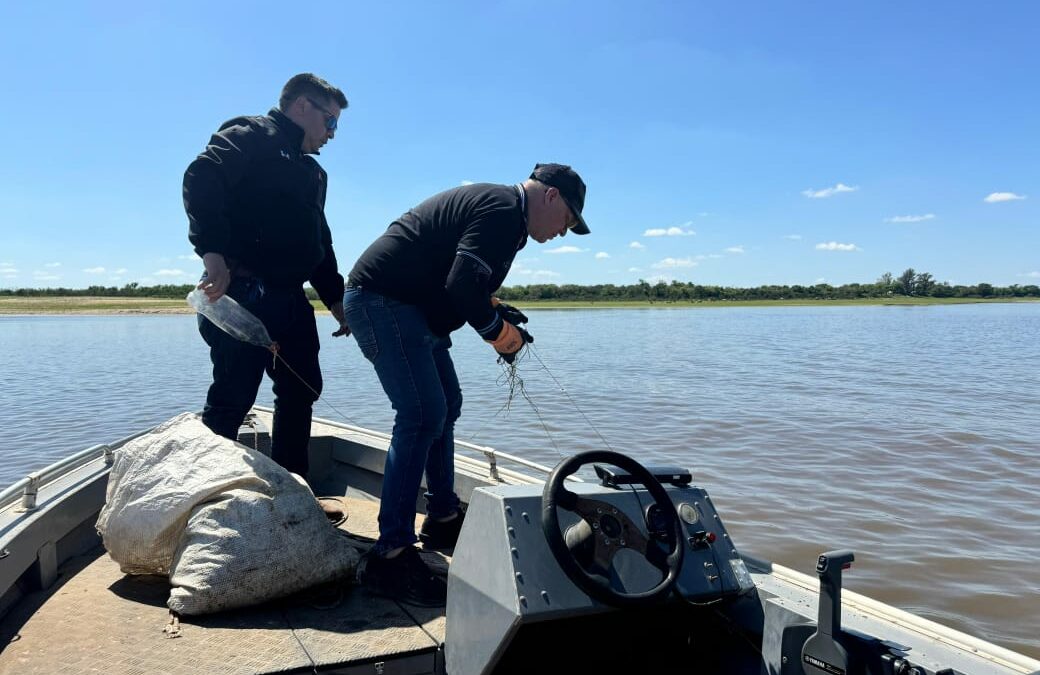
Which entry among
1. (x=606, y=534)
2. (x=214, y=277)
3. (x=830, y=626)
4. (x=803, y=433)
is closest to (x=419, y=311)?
(x=214, y=277)

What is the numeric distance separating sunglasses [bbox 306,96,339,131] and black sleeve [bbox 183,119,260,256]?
39 centimetres

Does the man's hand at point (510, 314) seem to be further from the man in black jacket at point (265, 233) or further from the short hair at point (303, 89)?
the short hair at point (303, 89)

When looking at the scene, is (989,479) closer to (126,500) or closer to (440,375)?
(440,375)

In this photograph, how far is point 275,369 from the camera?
3.31 meters

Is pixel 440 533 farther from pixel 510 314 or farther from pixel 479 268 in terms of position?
pixel 479 268

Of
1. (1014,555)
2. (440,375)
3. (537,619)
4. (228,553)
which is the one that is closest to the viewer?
(537,619)

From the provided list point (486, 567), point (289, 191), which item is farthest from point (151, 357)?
point (486, 567)

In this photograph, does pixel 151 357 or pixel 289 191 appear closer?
pixel 289 191

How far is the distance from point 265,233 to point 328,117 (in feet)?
2.02

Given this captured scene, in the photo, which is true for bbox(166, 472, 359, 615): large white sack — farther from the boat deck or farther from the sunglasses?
the sunglasses

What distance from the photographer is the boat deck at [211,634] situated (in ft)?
6.86

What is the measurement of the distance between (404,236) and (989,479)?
6.62 m

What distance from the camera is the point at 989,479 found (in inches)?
270

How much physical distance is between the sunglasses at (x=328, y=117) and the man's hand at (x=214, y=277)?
0.83 metres
